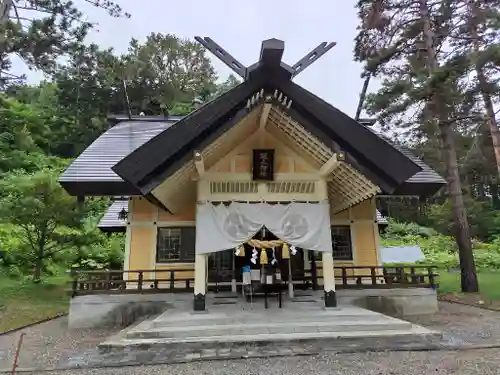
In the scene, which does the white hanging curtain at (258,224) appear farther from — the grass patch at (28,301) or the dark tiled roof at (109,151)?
the grass patch at (28,301)

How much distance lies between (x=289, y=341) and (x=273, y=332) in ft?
1.15

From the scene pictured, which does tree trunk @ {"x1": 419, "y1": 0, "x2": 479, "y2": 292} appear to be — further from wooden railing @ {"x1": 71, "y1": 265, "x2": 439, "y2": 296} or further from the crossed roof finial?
the crossed roof finial

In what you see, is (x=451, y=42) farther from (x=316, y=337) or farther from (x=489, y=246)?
(x=489, y=246)

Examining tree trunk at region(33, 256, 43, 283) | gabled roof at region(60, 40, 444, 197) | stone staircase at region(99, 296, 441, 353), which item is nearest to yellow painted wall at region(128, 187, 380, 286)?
stone staircase at region(99, 296, 441, 353)

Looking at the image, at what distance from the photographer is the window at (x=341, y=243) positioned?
32.1 feet

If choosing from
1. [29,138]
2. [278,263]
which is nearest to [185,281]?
Result: [278,263]

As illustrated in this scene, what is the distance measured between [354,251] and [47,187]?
878 cm

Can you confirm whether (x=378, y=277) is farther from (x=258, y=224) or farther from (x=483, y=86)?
(x=483, y=86)

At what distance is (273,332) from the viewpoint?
212 inches

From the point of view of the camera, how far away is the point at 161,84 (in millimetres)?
29672

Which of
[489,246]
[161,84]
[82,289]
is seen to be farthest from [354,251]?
[161,84]

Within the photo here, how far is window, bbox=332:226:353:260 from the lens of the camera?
32.1 feet

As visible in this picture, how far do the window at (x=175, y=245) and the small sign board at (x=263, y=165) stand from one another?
3098 mm

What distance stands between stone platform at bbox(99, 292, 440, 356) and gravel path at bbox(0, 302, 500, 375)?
407mm
